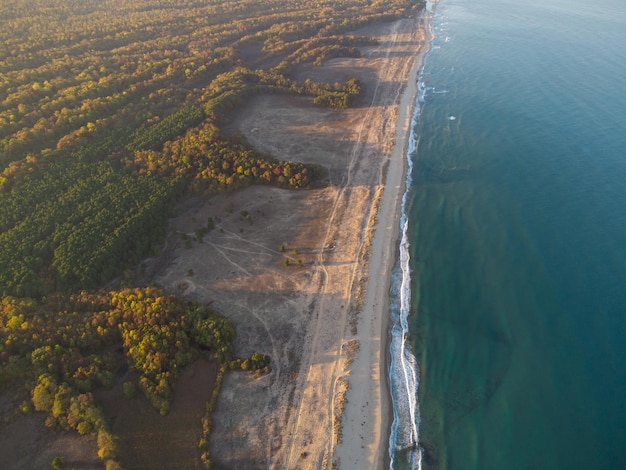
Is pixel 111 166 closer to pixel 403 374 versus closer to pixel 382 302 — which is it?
pixel 382 302

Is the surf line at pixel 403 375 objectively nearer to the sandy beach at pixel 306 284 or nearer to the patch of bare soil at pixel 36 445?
the sandy beach at pixel 306 284

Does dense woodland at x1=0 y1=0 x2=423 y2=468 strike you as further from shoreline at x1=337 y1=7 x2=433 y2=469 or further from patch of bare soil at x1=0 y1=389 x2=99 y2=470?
shoreline at x1=337 y1=7 x2=433 y2=469

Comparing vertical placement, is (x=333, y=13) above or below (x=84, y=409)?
above

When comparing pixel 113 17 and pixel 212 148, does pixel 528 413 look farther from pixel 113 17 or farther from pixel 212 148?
pixel 113 17

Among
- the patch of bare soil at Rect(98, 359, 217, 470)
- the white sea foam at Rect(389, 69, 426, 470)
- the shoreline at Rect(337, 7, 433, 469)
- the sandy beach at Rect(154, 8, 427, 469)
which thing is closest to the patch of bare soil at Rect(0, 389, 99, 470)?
the patch of bare soil at Rect(98, 359, 217, 470)

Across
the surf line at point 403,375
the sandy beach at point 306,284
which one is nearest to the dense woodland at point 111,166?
the sandy beach at point 306,284

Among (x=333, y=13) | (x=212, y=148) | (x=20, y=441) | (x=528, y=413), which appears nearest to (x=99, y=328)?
(x=20, y=441)
